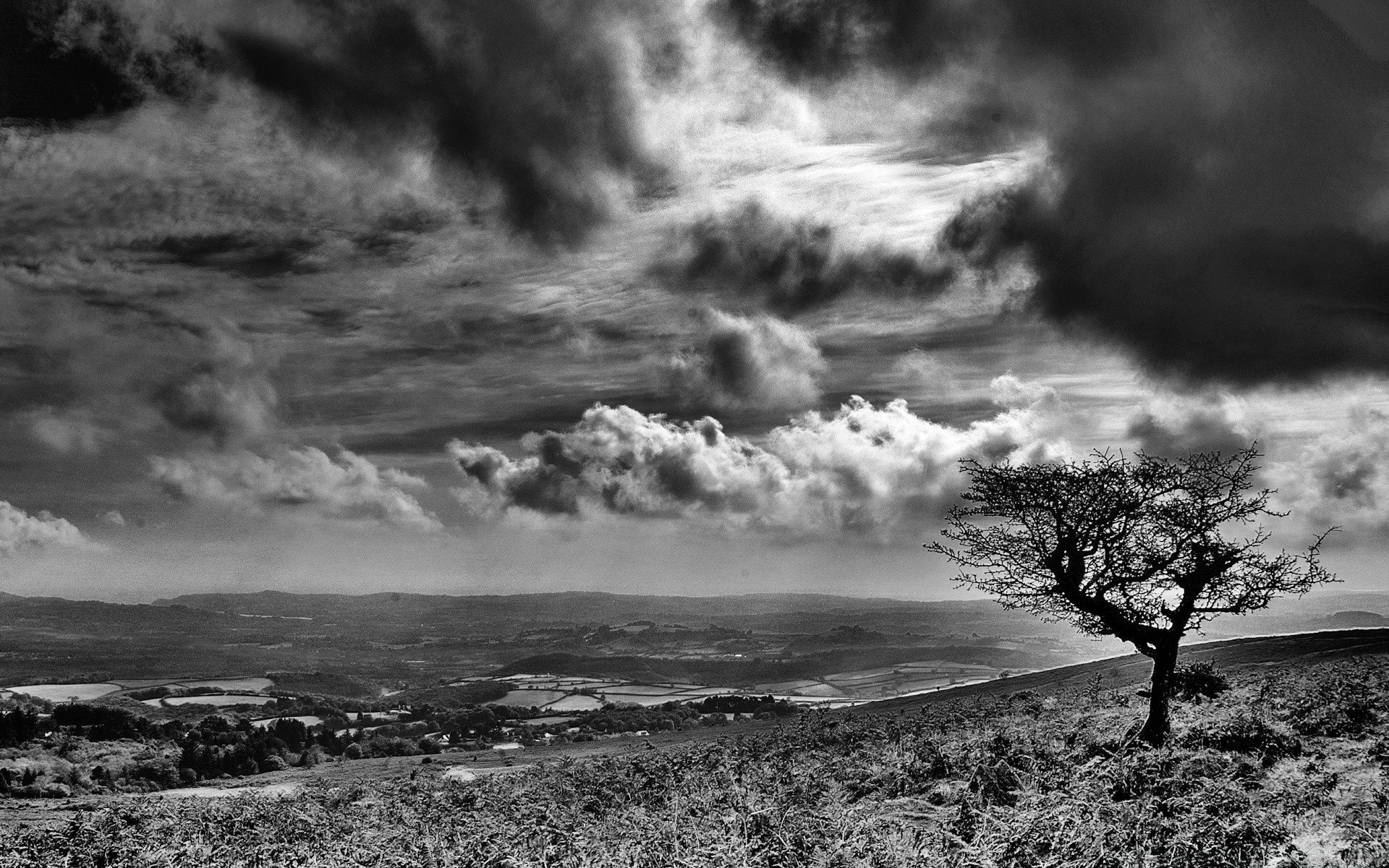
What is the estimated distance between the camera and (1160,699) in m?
17.0

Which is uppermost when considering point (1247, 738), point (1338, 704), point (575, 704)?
point (1338, 704)

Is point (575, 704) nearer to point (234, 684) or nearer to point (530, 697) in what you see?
point (530, 697)

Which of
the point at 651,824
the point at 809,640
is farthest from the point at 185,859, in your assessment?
the point at 809,640

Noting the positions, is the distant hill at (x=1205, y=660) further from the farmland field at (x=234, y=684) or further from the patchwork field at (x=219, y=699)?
the farmland field at (x=234, y=684)

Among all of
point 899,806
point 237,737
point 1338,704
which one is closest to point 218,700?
point 237,737

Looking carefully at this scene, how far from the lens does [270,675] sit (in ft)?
426

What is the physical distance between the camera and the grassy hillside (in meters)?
8.44

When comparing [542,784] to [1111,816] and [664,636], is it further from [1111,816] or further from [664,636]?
[664,636]

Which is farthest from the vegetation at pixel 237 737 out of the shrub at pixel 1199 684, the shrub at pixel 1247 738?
the shrub at pixel 1247 738

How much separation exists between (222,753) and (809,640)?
11214 cm

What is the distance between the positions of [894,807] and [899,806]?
13 centimetres

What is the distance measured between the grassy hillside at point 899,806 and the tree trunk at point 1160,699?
723 millimetres

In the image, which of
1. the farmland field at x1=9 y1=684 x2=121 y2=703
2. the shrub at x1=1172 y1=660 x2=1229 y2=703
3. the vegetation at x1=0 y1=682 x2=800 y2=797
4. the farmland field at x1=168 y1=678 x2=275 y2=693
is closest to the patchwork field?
the farmland field at x1=168 y1=678 x2=275 y2=693

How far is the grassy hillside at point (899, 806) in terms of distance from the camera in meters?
8.44
